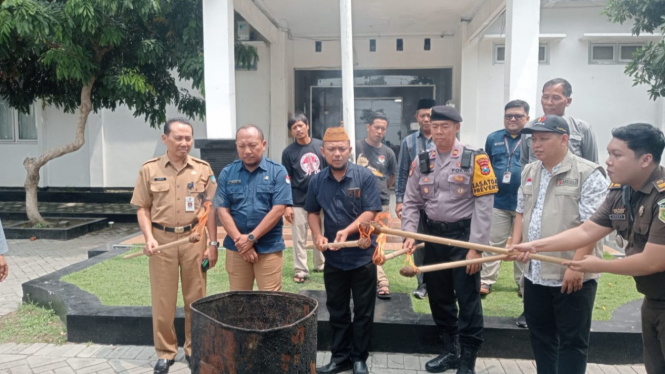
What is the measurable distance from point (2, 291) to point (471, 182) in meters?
5.62

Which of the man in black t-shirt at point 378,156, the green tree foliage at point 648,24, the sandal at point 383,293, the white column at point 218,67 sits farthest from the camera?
the white column at point 218,67

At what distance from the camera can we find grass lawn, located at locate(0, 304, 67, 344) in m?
4.58

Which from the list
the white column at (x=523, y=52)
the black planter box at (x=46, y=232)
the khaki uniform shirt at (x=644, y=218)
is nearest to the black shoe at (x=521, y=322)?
the khaki uniform shirt at (x=644, y=218)

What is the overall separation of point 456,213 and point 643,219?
1.34m

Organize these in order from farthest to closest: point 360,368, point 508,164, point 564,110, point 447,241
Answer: point 508,164 → point 564,110 → point 360,368 → point 447,241

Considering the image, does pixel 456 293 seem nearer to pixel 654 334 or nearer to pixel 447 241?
pixel 447 241

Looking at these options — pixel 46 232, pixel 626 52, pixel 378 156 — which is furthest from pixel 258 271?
pixel 626 52

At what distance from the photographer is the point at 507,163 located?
4.71m

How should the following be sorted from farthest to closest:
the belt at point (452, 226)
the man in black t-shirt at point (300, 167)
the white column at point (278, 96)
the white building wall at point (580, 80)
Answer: the white column at point (278, 96), the white building wall at point (580, 80), the man in black t-shirt at point (300, 167), the belt at point (452, 226)

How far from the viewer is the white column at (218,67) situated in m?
7.36

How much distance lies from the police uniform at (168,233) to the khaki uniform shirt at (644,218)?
2.82 m

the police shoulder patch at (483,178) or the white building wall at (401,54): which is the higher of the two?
the white building wall at (401,54)

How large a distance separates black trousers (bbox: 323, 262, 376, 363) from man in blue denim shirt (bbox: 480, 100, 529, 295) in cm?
157

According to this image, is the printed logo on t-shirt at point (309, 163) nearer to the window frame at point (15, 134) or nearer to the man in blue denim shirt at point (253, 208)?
the man in blue denim shirt at point (253, 208)
